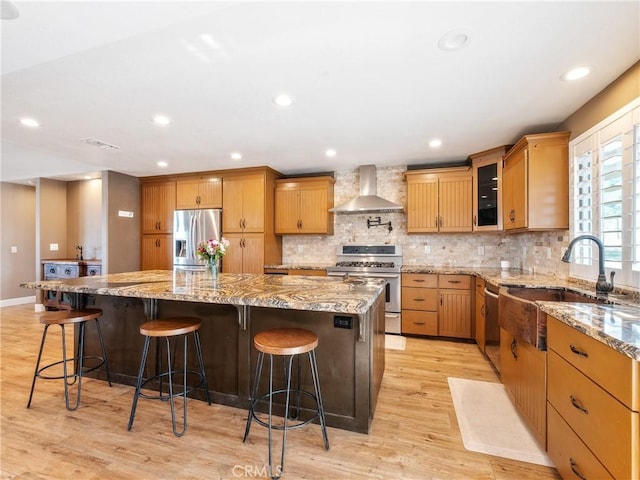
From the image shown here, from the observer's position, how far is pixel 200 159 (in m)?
4.13

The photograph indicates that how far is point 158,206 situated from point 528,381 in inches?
216

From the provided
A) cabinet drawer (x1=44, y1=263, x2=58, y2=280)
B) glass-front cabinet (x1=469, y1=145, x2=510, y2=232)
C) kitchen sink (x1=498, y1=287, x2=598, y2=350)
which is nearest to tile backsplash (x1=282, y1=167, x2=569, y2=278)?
glass-front cabinet (x1=469, y1=145, x2=510, y2=232)

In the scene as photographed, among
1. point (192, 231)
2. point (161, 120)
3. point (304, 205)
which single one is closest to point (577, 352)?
point (161, 120)

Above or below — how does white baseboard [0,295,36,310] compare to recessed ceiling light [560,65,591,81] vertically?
below

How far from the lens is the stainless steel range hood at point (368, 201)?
416cm

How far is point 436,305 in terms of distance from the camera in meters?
3.80

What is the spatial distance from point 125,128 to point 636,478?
4.19 m

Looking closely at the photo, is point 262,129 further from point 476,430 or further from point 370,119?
point 476,430

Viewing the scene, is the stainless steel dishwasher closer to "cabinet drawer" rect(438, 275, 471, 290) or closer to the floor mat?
the floor mat

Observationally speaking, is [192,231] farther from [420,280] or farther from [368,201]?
[420,280]

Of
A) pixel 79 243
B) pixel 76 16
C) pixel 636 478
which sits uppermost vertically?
pixel 76 16

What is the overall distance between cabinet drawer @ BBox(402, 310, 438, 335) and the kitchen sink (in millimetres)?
1438

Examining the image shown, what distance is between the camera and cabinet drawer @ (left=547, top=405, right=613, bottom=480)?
120 cm

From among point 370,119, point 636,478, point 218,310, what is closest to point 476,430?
point 636,478
